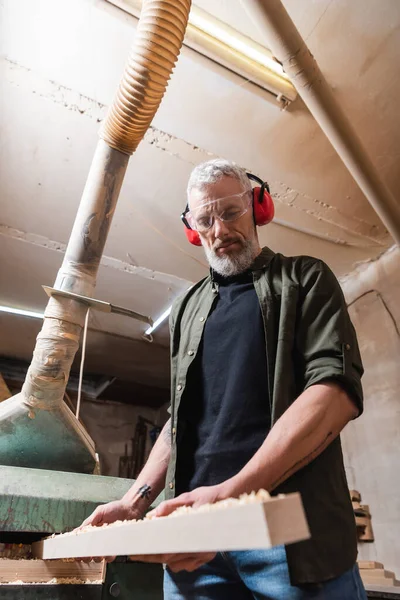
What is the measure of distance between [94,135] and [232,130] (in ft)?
2.57

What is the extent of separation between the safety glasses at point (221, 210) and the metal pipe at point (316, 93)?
0.82 m

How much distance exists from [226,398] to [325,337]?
0.87 ft

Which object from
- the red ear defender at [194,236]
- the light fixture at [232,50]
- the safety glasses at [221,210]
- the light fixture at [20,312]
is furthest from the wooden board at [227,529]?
the light fixture at [20,312]

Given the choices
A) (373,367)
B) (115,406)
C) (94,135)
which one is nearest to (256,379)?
(94,135)

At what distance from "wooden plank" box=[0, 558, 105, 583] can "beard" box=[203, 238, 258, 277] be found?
905 millimetres

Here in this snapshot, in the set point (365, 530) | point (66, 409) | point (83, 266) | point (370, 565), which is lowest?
point (370, 565)

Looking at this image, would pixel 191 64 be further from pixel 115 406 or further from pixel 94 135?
pixel 115 406

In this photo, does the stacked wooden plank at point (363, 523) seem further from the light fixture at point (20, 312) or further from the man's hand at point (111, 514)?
the light fixture at point (20, 312)

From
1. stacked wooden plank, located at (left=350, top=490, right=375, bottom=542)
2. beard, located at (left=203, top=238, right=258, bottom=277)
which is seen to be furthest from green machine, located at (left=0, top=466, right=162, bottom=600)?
stacked wooden plank, located at (left=350, top=490, right=375, bottom=542)

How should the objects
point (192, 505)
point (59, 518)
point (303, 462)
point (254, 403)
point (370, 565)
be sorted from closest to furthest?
point (192, 505) → point (303, 462) → point (254, 403) → point (59, 518) → point (370, 565)

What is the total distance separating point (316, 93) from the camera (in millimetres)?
1858

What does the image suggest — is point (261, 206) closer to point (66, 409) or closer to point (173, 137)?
point (66, 409)

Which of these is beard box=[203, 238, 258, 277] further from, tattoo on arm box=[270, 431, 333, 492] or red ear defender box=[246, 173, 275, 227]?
tattoo on arm box=[270, 431, 333, 492]

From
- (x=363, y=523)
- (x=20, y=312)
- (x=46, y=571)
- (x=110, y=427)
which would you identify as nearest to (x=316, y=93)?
(x=46, y=571)
